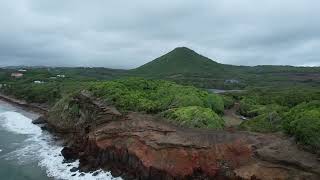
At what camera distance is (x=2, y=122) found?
73.1 meters

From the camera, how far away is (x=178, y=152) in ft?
109

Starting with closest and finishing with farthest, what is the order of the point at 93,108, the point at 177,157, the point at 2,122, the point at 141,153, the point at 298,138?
1. the point at 298,138
2. the point at 177,157
3. the point at 141,153
4. the point at 93,108
5. the point at 2,122

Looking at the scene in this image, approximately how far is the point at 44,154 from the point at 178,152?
65.3 feet

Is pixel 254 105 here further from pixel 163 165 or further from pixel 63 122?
pixel 63 122

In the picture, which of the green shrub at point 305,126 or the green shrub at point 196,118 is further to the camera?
the green shrub at point 196,118

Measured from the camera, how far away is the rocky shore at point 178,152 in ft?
94.5

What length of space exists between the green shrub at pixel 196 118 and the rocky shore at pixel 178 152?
1.01m

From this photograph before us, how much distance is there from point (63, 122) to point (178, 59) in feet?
447

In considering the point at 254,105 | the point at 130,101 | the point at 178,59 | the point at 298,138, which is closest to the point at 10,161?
the point at 130,101

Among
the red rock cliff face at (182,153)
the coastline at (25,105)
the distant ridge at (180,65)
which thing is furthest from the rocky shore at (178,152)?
the distant ridge at (180,65)

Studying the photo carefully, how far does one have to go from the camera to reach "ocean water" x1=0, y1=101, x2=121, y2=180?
38812 mm

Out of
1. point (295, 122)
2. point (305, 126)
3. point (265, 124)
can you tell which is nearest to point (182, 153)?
point (265, 124)

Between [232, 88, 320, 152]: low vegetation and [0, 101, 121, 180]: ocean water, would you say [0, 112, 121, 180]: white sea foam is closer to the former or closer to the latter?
[0, 101, 121, 180]: ocean water

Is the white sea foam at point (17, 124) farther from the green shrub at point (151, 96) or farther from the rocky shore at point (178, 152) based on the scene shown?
the rocky shore at point (178, 152)
